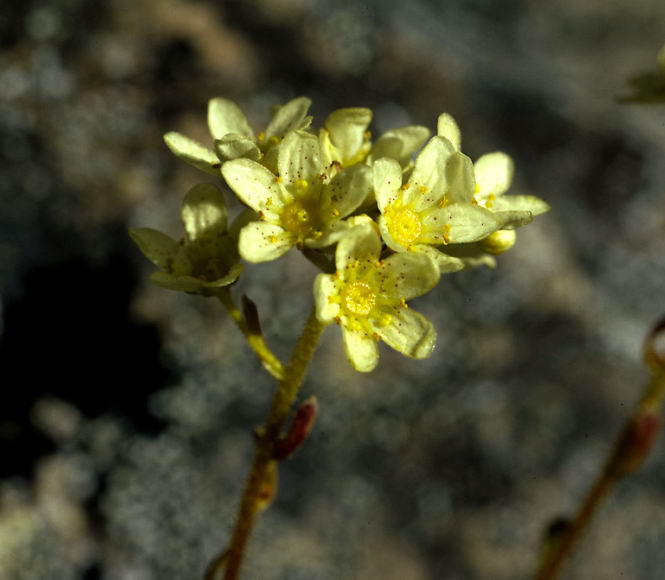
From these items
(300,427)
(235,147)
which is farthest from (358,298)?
(235,147)

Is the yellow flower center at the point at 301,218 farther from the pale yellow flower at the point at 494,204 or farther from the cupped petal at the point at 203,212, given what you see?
the pale yellow flower at the point at 494,204

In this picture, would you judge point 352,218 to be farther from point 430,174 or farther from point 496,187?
point 496,187

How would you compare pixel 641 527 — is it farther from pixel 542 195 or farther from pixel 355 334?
pixel 355 334

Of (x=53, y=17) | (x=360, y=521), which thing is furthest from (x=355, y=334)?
(x=53, y=17)

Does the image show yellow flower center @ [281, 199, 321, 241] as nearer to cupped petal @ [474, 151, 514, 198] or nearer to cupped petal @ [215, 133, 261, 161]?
cupped petal @ [215, 133, 261, 161]

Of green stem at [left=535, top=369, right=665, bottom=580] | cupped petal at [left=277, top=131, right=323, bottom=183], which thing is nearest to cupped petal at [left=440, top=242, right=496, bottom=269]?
cupped petal at [left=277, top=131, right=323, bottom=183]

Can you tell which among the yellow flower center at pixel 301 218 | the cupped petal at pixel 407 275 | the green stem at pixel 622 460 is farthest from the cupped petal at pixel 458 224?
the green stem at pixel 622 460
